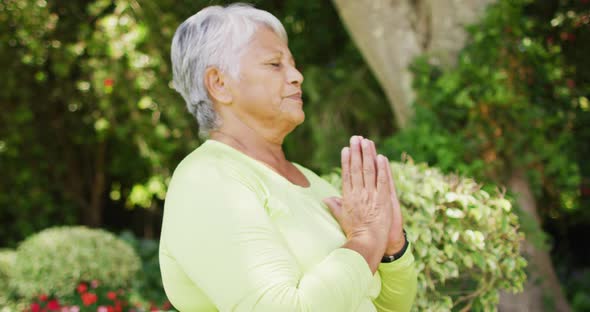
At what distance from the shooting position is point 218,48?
5.53ft

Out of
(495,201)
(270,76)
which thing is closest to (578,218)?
(495,201)

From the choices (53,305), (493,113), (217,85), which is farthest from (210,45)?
(53,305)

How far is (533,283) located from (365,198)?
104 inches

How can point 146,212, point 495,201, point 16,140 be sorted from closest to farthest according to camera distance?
point 495,201
point 16,140
point 146,212

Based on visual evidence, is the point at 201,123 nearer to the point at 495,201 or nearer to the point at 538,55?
the point at 495,201

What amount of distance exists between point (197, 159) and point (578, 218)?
5405mm

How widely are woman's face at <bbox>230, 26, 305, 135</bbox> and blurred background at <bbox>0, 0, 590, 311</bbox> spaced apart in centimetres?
74

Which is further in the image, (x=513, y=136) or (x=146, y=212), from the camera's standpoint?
(x=146, y=212)

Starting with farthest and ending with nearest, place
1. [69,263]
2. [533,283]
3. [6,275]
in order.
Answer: [6,275], [69,263], [533,283]

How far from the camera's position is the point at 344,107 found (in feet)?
18.3

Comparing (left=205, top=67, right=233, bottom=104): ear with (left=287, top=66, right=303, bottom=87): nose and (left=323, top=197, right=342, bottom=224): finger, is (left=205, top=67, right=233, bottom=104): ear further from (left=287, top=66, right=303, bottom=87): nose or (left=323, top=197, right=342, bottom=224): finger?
(left=323, top=197, right=342, bottom=224): finger

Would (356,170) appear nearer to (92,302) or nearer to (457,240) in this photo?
(457,240)

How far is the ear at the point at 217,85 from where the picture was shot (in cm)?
171

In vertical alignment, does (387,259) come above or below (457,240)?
above
